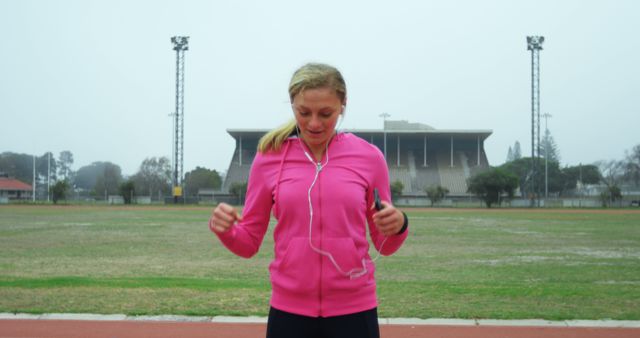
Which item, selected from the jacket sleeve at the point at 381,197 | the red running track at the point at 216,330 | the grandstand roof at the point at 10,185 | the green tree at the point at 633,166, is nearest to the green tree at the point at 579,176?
the green tree at the point at 633,166

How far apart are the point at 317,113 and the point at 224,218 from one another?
505 millimetres

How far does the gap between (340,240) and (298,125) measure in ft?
1.55

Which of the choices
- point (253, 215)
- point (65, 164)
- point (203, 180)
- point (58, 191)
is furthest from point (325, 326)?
point (65, 164)

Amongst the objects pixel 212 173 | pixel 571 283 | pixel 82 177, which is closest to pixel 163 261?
pixel 571 283

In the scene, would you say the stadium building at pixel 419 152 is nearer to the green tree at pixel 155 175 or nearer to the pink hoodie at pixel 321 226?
the green tree at pixel 155 175

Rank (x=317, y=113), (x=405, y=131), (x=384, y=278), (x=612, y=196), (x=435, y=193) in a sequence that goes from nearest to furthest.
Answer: (x=317, y=113), (x=384, y=278), (x=612, y=196), (x=435, y=193), (x=405, y=131)

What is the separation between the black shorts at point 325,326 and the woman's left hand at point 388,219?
0.32 metres

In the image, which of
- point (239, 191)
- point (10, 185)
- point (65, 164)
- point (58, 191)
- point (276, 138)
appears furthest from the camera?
point (65, 164)

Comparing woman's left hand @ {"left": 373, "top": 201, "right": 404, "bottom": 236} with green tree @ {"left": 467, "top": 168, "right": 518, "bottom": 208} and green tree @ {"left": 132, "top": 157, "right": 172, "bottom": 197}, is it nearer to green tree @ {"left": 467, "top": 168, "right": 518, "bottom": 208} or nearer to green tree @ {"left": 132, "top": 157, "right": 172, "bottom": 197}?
green tree @ {"left": 467, "top": 168, "right": 518, "bottom": 208}

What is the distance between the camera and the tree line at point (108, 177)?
7959cm

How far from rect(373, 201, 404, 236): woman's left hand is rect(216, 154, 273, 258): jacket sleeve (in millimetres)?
455

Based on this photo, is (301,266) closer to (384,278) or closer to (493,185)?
(384,278)

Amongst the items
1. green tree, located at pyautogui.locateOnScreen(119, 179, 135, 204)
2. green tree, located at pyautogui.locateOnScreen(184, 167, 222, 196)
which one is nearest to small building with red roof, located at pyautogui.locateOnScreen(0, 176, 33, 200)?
green tree, located at pyautogui.locateOnScreen(184, 167, 222, 196)

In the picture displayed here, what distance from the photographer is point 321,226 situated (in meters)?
2.32
